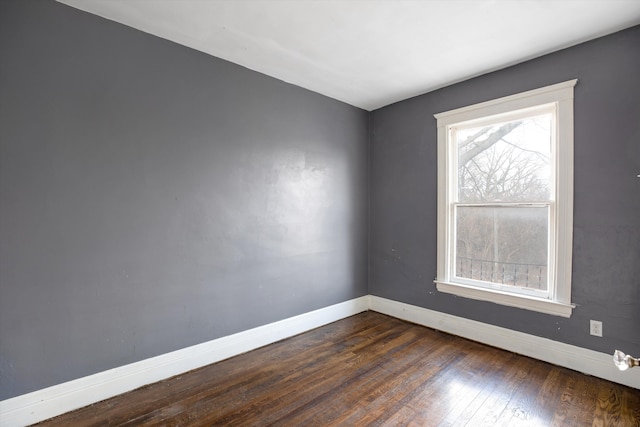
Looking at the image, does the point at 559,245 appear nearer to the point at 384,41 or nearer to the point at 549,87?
the point at 549,87

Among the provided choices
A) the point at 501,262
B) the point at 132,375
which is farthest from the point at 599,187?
the point at 132,375

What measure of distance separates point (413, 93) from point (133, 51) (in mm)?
2769

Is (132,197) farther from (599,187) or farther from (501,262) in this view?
(599,187)

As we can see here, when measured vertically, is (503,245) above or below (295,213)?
below

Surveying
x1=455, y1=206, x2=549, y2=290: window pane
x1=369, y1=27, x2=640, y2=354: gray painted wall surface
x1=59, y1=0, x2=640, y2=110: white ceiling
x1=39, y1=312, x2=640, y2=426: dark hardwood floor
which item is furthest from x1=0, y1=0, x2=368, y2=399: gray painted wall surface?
x1=369, y1=27, x2=640, y2=354: gray painted wall surface

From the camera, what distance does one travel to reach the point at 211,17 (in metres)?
2.16

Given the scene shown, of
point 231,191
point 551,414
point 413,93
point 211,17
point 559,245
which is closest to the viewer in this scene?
point 551,414

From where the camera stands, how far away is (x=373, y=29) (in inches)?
90.4

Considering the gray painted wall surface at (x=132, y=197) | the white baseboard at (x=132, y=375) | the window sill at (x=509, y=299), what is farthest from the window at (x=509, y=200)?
the white baseboard at (x=132, y=375)

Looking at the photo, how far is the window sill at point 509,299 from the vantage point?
8.44 ft

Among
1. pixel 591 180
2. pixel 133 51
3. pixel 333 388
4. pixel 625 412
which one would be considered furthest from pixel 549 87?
pixel 133 51

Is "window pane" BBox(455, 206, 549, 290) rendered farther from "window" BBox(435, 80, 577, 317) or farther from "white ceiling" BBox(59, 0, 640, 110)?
"white ceiling" BBox(59, 0, 640, 110)

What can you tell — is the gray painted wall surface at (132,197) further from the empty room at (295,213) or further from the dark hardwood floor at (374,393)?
the dark hardwood floor at (374,393)

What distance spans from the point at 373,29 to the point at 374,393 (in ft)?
8.77
